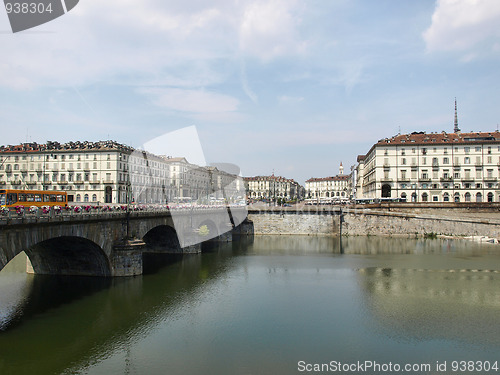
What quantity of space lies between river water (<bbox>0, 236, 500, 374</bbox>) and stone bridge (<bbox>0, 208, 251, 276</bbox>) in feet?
4.87

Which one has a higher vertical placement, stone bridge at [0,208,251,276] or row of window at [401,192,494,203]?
row of window at [401,192,494,203]

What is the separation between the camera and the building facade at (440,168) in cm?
8600

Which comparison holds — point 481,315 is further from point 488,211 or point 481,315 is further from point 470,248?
point 488,211

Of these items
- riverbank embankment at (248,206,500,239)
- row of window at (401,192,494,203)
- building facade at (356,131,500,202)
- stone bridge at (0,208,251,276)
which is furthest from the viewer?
building facade at (356,131,500,202)

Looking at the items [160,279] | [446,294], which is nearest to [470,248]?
[446,294]

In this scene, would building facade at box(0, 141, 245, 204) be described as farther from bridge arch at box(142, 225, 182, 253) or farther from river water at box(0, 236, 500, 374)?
river water at box(0, 236, 500, 374)

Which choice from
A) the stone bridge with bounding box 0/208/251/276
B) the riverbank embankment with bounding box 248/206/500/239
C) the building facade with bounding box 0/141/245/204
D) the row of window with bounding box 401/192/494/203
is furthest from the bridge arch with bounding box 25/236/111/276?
the row of window with bounding box 401/192/494/203

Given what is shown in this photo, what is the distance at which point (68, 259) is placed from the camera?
3569 cm

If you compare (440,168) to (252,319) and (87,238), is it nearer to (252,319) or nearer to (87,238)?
(252,319)

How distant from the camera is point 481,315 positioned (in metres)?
26.1

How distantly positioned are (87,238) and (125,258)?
21.4 feet

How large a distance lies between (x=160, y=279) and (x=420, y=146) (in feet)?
244

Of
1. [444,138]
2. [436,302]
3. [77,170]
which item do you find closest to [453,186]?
[444,138]

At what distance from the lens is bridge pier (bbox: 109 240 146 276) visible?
3531cm
